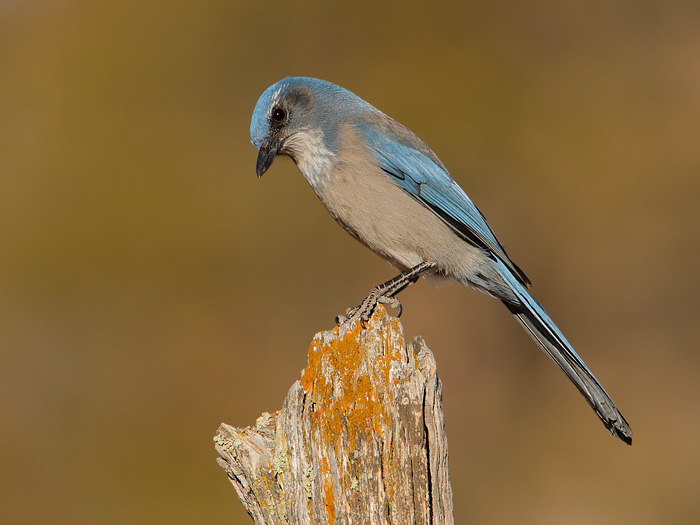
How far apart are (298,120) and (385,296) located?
1.46 meters

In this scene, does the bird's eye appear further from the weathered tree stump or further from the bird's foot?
the weathered tree stump

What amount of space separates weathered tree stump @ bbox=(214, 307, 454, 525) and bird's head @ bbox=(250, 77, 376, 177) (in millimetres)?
2089

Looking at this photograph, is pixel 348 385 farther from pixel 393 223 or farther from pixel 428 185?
pixel 428 185

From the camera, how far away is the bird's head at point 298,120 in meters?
4.67

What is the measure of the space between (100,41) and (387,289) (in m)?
5.60

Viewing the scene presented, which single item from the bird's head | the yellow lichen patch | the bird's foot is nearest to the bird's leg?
the bird's foot

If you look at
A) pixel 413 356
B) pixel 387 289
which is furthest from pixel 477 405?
pixel 413 356

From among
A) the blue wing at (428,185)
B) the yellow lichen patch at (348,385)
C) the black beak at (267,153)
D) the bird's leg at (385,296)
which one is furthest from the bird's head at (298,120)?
the yellow lichen patch at (348,385)

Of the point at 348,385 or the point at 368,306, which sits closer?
the point at 348,385

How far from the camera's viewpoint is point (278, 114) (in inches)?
186

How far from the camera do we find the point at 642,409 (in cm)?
760

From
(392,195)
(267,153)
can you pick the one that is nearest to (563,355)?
(392,195)

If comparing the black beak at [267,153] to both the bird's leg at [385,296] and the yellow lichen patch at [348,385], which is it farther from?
the yellow lichen patch at [348,385]

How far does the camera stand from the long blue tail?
3.95 meters
